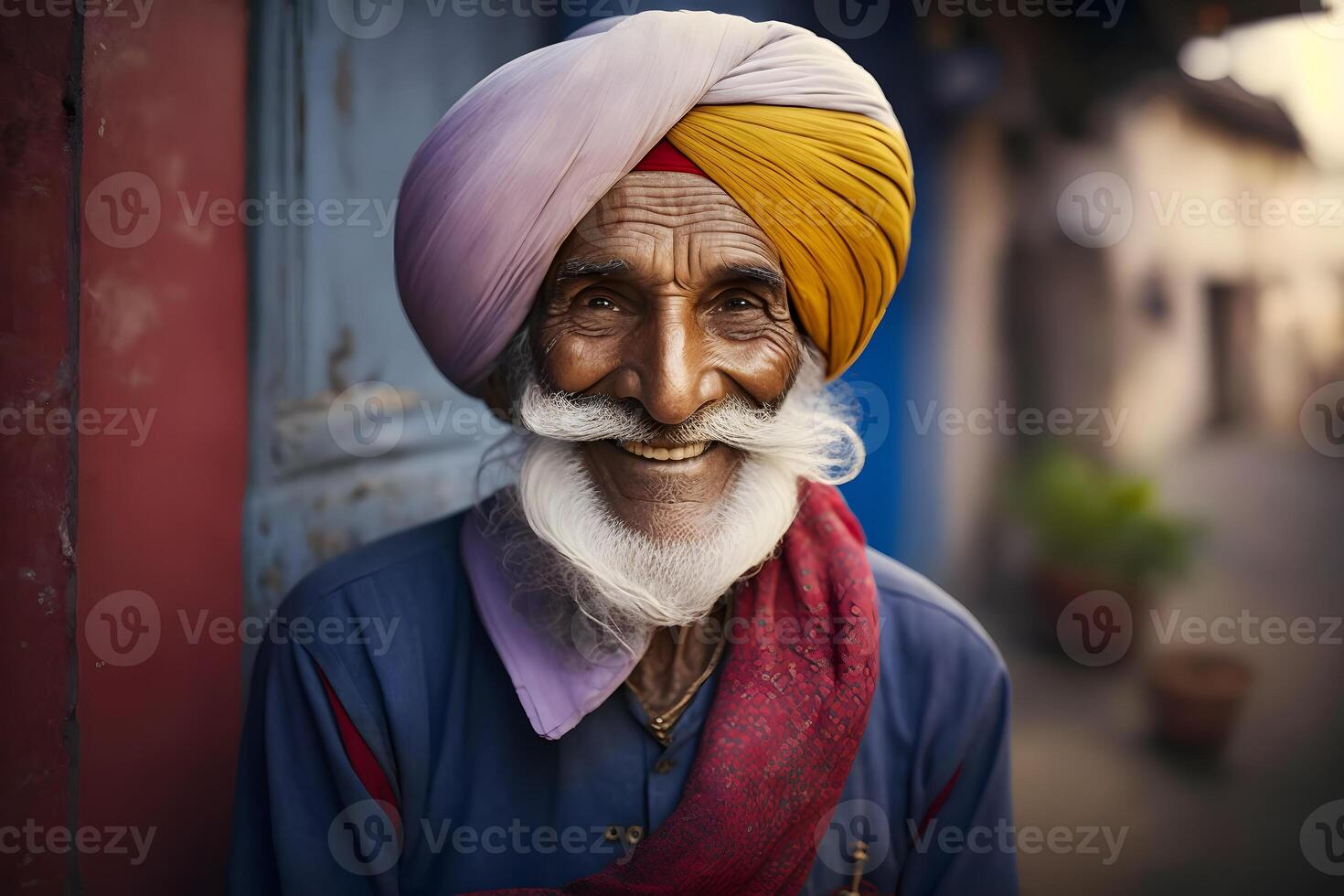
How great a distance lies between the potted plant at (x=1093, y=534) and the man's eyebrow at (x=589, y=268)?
430 cm

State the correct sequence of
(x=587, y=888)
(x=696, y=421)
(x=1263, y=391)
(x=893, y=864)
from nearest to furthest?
(x=587, y=888), (x=696, y=421), (x=893, y=864), (x=1263, y=391)

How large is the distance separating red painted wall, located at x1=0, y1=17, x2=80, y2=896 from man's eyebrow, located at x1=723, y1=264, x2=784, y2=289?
49.2 inches

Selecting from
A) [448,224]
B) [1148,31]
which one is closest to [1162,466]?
[1148,31]

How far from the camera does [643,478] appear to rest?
1890 millimetres

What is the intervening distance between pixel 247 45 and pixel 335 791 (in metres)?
1.85

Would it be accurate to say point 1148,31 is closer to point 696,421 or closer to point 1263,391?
point 1263,391

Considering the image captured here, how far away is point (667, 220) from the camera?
1.82 m

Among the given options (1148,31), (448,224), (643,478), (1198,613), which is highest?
(1148,31)

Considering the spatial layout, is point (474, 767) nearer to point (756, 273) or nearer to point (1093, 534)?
point (756, 273)

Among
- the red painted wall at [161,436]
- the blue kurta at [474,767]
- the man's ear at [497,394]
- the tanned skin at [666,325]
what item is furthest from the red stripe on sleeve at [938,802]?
the red painted wall at [161,436]

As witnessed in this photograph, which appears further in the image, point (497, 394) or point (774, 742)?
point (497, 394)

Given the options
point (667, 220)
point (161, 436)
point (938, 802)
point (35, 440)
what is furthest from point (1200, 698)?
point (35, 440)

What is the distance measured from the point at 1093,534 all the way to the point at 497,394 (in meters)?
4.20

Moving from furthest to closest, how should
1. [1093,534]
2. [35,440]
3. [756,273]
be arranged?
[1093,534]
[756,273]
[35,440]
